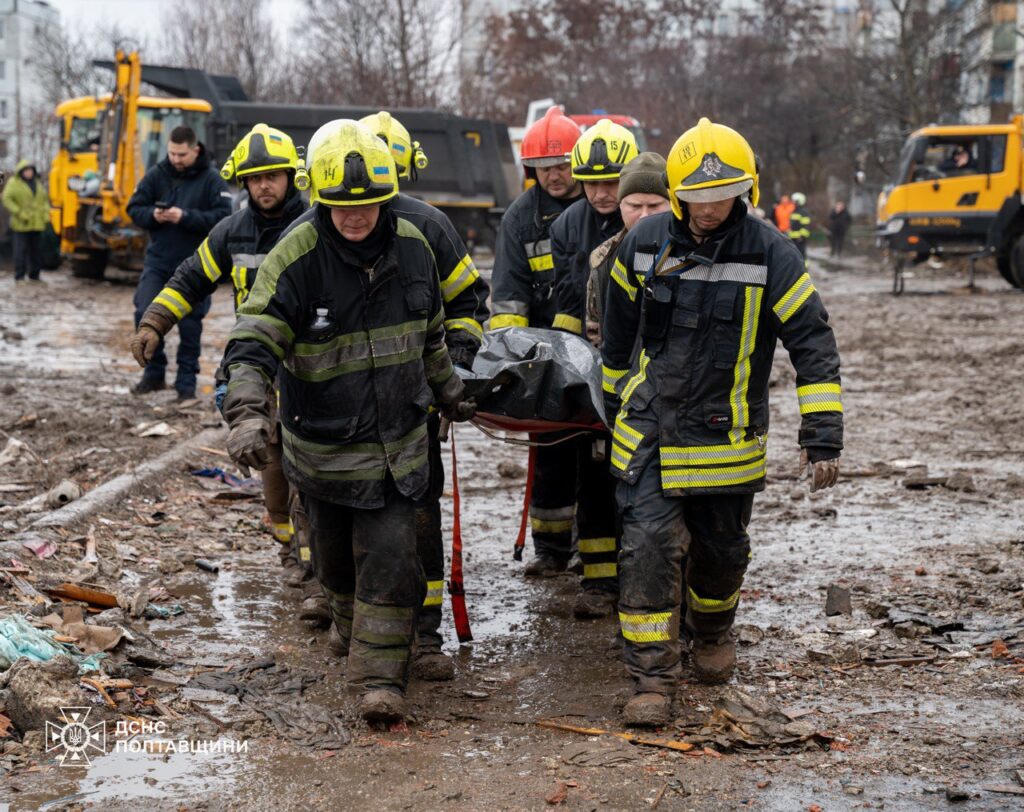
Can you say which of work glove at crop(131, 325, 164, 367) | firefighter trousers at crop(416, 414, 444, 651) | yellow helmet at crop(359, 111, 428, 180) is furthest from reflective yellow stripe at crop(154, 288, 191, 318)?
firefighter trousers at crop(416, 414, 444, 651)

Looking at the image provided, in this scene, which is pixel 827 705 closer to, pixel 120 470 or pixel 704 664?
pixel 704 664

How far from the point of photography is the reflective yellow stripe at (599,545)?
5805mm

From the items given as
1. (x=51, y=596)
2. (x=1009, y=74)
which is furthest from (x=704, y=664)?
(x=1009, y=74)

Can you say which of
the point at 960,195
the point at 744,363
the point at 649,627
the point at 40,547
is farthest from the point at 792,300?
the point at 960,195

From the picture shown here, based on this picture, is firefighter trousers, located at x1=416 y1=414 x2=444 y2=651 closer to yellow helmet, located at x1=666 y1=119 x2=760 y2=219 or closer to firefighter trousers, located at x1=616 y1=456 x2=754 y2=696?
firefighter trousers, located at x1=616 y1=456 x2=754 y2=696

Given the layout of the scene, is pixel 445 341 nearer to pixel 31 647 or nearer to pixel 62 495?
pixel 31 647

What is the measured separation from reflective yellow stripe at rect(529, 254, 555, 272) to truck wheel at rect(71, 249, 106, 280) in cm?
1840

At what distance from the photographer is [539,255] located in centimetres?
613

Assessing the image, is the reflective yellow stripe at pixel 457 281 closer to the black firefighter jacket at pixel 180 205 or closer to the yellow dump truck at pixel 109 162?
the black firefighter jacket at pixel 180 205

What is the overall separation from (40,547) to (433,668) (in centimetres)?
211

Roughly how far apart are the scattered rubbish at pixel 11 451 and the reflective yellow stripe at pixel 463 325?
4018 mm

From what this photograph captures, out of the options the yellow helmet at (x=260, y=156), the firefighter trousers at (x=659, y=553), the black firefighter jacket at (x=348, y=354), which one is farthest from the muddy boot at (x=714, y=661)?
the yellow helmet at (x=260, y=156)

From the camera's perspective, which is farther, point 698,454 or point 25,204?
point 25,204

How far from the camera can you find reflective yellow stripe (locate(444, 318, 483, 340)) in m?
4.99
